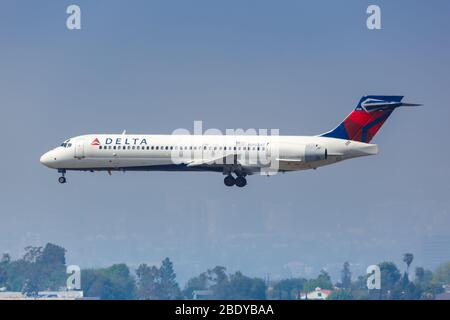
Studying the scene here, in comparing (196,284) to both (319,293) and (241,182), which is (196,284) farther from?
(241,182)

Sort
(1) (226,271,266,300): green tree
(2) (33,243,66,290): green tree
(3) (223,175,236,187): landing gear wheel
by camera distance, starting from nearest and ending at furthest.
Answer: (1) (226,271,266,300): green tree
(2) (33,243,66,290): green tree
(3) (223,175,236,187): landing gear wheel

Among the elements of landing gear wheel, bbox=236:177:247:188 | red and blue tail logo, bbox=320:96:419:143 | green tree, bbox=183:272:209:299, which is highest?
red and blue tail logo, bbox=320:96:419:143

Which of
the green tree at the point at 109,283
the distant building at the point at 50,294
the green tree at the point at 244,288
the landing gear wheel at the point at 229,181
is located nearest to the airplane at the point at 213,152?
the landing gear wheel at the point at 229,181

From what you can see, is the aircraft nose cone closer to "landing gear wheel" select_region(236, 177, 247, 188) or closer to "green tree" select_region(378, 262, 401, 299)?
"landing gear wheel" select_region(236, 177, 247, 188)

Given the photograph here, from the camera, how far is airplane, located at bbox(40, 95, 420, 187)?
341 ft

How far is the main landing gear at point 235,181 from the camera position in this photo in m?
106

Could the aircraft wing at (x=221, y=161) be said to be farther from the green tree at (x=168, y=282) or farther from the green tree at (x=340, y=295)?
the green tree at (x=340, y=295)

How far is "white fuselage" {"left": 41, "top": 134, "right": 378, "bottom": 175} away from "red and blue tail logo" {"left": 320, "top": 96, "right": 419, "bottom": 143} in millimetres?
1506

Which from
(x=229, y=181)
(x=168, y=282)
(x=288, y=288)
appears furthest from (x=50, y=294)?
(x=229, y=181)

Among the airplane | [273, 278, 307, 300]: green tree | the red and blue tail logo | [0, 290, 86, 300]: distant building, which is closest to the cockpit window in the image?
the airplane

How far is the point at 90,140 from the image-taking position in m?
106
